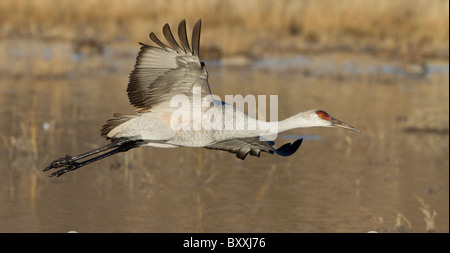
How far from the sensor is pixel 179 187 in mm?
10062

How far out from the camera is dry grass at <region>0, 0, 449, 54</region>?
23297 millimetres

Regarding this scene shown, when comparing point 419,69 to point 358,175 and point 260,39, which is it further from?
point 358,175

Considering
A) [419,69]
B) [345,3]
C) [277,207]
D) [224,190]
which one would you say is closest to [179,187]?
[224,190]

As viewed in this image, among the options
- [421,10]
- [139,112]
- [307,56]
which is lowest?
[139,112]

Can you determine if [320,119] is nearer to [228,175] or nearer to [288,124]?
[288,124]

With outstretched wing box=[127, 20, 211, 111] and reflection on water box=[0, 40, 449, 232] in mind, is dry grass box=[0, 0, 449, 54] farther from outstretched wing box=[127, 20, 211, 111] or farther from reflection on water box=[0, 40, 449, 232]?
outstretched wing box=[127, 20, 211, 111]

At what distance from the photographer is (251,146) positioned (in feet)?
25.7

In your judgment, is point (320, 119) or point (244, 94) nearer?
point (320, 119)

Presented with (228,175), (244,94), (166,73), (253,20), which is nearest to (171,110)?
(166,73)

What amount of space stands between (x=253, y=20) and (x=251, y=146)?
683 inches

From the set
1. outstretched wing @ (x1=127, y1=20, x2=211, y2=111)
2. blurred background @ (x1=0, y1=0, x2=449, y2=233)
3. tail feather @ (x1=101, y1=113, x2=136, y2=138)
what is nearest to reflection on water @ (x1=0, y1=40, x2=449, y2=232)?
blurred background @ (x1=0, y1=0, x2=449, y2=233)

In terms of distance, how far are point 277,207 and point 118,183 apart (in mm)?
1784

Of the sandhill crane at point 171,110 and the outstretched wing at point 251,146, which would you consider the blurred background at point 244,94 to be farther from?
the sandhill crane at point 171,110

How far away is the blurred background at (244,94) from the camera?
922 cm
